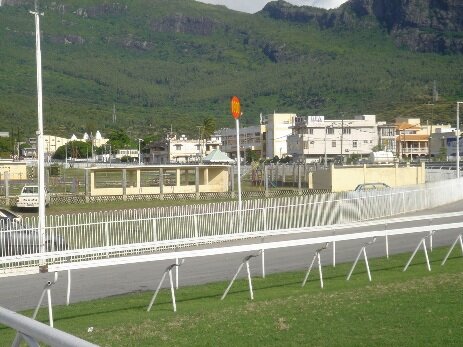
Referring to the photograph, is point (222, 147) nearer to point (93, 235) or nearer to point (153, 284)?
point (93, 235)

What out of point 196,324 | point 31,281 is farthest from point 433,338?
point 31,281

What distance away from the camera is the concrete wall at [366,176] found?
182 ft

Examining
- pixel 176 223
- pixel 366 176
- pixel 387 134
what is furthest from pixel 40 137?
pixel 387 134

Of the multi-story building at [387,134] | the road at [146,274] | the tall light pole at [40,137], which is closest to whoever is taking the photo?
the road at [146,274]

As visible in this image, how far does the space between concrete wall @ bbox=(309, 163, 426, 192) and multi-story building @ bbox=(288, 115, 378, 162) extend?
152 ft

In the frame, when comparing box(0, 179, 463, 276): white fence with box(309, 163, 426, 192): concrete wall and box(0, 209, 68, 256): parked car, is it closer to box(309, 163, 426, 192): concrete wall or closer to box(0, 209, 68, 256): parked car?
box(0, 209, 68, 256): parked car

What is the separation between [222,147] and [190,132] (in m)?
29.0

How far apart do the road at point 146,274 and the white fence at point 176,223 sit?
59 cm

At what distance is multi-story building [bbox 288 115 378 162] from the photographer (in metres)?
107

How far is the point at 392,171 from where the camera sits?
186ft

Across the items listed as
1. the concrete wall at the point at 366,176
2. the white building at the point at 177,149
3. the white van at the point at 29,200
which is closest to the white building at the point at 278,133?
the white building at the point at 177,149

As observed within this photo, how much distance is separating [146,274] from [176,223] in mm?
8011

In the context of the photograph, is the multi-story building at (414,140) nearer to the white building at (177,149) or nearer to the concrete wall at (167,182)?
the white building at (177,149)

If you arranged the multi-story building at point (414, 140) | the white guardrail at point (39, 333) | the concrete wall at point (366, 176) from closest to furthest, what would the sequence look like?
the white guardrail at point (39, 333) < the concrete wall at point (366, 176) < the multi-story building at point (414, 140)
